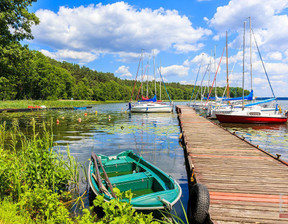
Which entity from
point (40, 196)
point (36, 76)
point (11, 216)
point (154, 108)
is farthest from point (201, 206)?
point (36, 76)

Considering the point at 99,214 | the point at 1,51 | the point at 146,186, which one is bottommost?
the point at 99,214

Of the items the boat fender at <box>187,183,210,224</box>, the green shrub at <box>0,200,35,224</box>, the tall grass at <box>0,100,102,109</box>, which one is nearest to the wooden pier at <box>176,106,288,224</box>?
the boat fender at <box>187,183,210,224</box>

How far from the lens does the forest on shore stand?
14.6 metres

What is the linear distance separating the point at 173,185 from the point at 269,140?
12452 millimetres

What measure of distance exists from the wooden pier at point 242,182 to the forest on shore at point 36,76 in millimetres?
14781

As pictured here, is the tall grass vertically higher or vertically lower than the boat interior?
higher

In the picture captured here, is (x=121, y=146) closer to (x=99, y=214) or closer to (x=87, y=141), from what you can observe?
(x=87, y=141)

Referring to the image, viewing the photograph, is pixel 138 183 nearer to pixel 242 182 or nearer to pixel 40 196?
pixel 40 196

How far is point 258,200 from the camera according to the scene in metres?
4.45

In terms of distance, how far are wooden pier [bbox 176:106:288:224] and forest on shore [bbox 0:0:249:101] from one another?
1478 cm

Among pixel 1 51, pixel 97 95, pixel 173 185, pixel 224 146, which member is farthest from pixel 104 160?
pixel 97 95

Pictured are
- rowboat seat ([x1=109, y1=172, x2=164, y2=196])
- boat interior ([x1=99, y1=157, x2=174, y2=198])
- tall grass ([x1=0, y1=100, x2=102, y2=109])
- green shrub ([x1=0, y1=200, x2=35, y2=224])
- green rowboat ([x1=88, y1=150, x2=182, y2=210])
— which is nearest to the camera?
green shrub ([x1=0, y1=200, x2=35, y2=224])

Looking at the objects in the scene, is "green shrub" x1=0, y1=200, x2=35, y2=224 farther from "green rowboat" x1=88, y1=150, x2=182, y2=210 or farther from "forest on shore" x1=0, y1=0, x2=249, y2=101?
"forest on shore" x1=0, y1=0, x2=249, y2=101

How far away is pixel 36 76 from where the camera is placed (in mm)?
60000
